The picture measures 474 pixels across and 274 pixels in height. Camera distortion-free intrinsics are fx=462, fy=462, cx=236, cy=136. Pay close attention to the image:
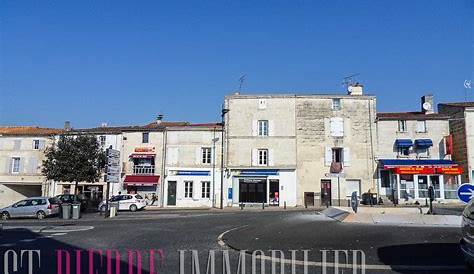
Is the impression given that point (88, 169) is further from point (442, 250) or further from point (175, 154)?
point (442, 250)

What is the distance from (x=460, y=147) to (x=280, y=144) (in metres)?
15.5

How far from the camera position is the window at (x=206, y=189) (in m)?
41.6

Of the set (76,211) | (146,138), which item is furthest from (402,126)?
(76,211)

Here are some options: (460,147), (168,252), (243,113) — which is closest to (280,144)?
(243,113)

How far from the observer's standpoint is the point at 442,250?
1034cm

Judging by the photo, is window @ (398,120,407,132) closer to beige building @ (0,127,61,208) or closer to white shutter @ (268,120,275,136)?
white shutter @ (268,120,275,136)

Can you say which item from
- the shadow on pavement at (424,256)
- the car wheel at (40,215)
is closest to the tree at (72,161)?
the car wheel at (40,215)

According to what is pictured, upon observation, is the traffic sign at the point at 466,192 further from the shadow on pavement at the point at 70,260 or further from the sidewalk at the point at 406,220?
the shadow on pavement at the point at 70,260

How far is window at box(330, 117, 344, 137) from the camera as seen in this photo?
41.4 metres

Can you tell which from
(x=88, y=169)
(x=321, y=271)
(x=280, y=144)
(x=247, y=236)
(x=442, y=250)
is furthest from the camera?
(x=280, y=144)

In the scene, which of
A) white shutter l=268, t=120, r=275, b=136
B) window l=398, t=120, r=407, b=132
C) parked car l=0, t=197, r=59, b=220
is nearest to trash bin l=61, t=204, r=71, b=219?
parked car l=0, t=197, r=59, b=220

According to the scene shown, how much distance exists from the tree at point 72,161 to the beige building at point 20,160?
282 inches

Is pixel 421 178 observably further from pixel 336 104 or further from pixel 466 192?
pixel 466 192

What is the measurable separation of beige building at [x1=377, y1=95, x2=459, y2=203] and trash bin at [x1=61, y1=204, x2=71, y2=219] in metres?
25.6
